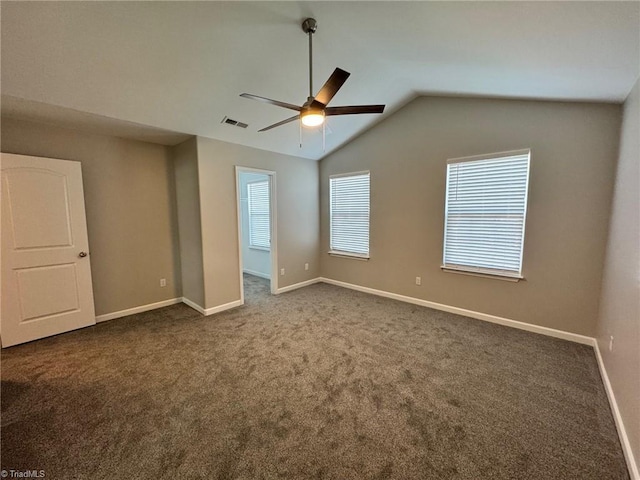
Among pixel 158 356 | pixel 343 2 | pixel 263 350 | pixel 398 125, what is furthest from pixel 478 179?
pixel 158 356

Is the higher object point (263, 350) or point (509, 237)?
point (509, 237)

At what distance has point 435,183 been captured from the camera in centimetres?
378

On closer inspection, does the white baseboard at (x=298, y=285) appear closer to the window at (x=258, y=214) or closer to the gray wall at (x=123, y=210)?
the window at (x=258, y=214)

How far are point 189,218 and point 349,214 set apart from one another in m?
2.71

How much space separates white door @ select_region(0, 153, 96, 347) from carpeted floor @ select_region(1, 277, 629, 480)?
0.90ft

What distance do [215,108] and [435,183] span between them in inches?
122

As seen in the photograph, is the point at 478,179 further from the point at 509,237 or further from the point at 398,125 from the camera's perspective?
the point at 398,125

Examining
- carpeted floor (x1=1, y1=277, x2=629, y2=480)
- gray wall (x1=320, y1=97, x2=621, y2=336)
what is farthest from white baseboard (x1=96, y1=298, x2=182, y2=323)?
gray wall (x1=320, y1=97, x2=621, y2=336)

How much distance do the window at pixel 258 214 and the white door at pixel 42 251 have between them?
3059 mm

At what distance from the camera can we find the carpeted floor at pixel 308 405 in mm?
1523

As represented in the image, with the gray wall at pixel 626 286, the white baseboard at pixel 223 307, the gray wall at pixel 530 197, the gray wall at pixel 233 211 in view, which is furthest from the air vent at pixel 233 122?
the gray wall at pixel 626 286

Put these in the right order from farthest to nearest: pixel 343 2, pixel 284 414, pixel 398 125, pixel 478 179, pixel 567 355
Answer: pixel 398 125
pixel 478 179
pixel 567 355
pixel 343 2
pixel 284 414

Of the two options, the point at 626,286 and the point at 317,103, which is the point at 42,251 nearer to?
the point at 317,103

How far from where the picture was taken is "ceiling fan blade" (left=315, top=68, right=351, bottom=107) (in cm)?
192
